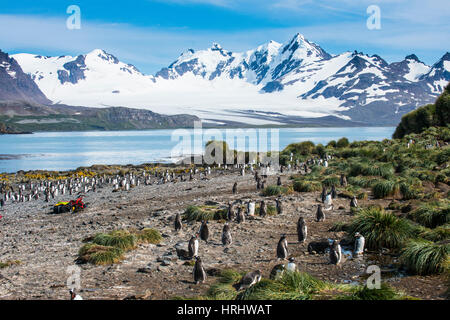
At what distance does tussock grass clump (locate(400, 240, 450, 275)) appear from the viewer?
8312 millimetres

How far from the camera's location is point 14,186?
127ft

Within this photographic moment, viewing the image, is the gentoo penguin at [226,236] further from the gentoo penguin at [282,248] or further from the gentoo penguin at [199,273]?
the gentoo penguin at [199,273]

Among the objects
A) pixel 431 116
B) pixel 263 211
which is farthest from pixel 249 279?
pixel 431 116

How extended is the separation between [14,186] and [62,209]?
2093cm

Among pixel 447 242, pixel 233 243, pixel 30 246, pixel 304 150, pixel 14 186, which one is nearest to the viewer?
pixel 447 242

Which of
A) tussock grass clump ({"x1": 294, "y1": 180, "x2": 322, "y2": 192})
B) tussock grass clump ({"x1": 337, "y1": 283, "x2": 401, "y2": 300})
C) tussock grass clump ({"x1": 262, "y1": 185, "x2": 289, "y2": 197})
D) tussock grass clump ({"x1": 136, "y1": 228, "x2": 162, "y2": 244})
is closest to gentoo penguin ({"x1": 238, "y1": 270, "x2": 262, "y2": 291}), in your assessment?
tussock grass clump ({"x1": 337, "y1": 283, "x2": 401, "y2": 300})

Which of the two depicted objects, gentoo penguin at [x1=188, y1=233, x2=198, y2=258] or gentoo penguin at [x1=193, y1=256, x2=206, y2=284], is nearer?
gentoo penguin at [x1=193, y1=256, x2=206, y2=284]

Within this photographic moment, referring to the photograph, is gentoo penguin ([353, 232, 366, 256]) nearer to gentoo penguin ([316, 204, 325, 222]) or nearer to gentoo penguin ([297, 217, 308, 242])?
gentoo penguin ([297, 217, 308, 242])

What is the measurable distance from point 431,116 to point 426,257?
3903 cm

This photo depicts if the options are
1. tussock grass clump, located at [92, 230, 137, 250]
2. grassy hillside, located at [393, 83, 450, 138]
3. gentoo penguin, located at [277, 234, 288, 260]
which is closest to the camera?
gentoo penguin, located at [277, 234, 288, 260]

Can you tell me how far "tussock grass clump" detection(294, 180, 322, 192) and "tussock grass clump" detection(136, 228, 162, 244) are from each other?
927 centimetres

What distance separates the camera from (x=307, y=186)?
1984 cm
